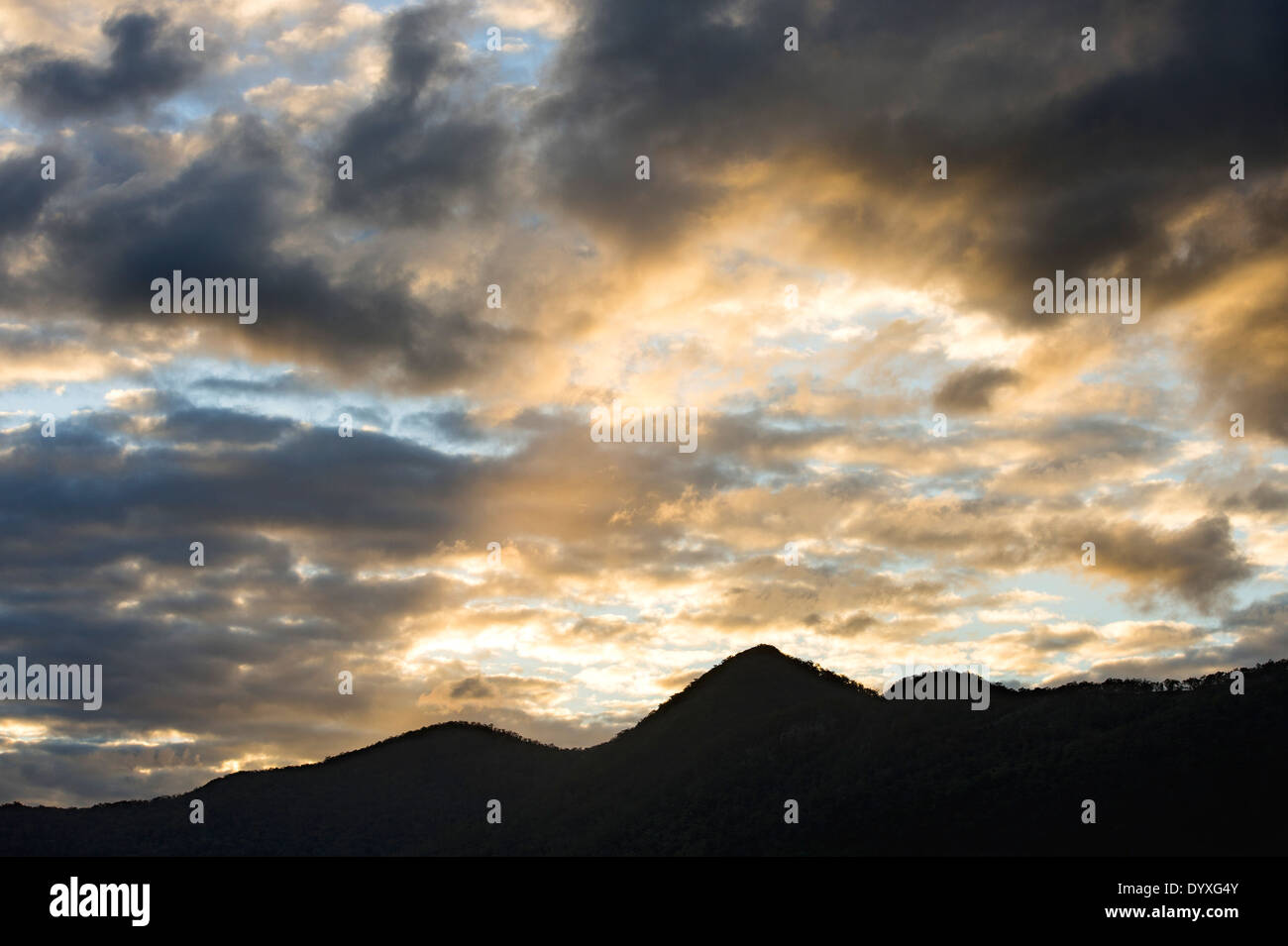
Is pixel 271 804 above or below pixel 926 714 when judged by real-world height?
below

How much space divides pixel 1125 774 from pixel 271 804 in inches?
4187

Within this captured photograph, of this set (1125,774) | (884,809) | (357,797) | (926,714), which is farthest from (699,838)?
(357,797)

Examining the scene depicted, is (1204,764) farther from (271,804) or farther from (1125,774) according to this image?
(271,804)

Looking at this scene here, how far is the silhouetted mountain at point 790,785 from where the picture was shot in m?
73.7

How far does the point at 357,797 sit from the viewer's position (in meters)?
140

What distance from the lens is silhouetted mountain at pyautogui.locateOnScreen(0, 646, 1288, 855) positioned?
2901 inches

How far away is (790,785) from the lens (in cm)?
9556
